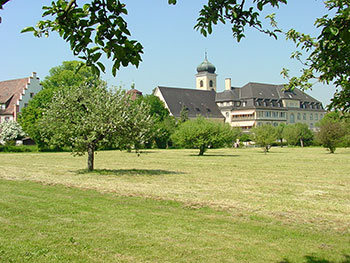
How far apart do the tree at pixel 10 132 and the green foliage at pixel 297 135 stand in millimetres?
55369

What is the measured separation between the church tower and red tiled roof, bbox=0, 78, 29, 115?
73.2m

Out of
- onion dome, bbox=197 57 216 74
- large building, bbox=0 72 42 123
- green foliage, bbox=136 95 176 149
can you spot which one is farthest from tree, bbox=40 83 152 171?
onion dome, bbox=197 57 216 74

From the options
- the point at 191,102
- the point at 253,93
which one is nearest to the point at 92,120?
the point at 191,102

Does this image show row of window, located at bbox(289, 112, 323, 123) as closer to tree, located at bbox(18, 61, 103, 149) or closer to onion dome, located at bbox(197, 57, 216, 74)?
onion dome, located at bbox(197, 57, 216, 74)

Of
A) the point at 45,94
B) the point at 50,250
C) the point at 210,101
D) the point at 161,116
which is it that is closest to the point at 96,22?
the point at 50,250

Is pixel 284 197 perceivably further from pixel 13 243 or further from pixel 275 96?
pixel 275 96

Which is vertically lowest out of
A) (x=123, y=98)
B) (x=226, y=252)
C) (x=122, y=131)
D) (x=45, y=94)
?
(x=226, y=252)

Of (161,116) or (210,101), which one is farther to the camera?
(210,101)

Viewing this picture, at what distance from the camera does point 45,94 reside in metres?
70.7

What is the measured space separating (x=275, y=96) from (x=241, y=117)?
13.2 metres

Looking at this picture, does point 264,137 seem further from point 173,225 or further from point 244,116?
point 244,116

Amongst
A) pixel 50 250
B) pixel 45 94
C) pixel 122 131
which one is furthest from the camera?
pixel 45 94

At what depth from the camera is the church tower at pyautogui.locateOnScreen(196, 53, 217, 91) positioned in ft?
489

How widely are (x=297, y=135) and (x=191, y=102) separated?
33.3m
